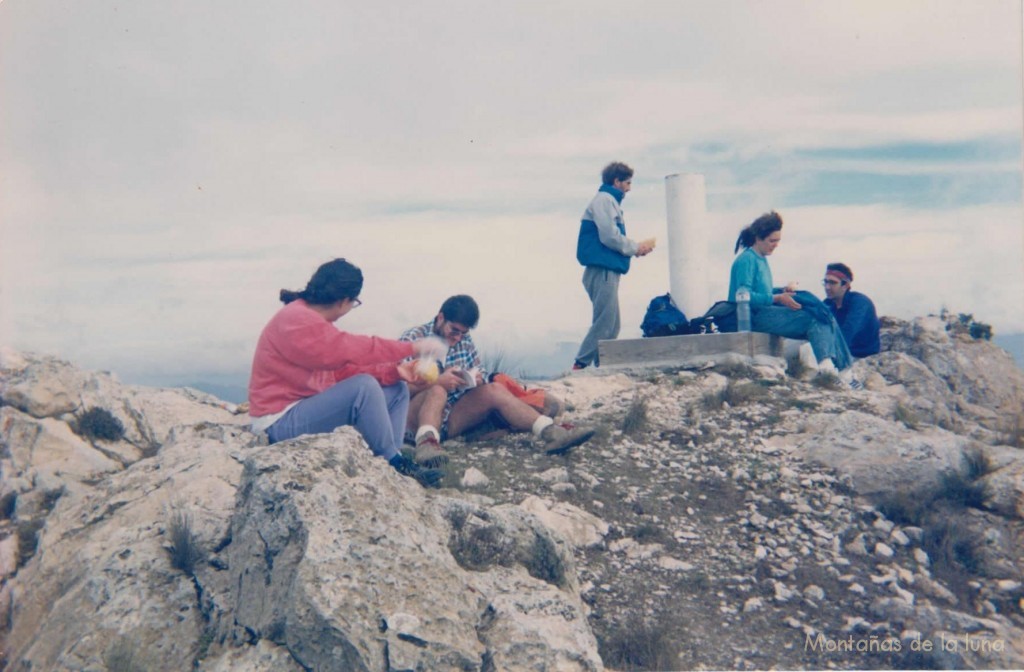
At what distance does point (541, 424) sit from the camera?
7.33 meters

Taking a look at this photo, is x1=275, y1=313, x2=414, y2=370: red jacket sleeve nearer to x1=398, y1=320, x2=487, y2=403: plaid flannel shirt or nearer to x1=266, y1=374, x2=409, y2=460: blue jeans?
x1=266, y1=374, x2=409, y2=460: blue jeans

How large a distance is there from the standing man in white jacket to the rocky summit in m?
1.29

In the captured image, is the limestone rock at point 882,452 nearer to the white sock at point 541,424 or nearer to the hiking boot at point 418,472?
the white sock at point 541,424

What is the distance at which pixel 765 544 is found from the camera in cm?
621

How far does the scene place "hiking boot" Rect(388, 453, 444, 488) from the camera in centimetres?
611

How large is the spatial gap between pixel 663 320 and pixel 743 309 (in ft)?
2.67

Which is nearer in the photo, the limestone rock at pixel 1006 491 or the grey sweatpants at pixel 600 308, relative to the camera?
the limestone rock at pixel 1006 491

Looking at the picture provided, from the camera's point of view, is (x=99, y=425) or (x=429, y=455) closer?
(x=429, y=455)

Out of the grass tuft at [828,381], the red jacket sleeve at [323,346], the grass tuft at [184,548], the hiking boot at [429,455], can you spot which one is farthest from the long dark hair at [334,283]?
the grass tuft at [828,381]

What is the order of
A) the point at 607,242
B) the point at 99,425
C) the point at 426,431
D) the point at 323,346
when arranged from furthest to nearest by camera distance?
the point at 607,242
the point at 99,425
the point at 426,431
the point at 323,346

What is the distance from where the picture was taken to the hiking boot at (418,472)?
611cm

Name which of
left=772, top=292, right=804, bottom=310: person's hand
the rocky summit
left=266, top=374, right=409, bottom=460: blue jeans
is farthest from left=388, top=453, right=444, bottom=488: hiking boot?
left=772, top=292, right=804, bottom=310: person's hand

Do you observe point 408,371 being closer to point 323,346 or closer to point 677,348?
point 323,346

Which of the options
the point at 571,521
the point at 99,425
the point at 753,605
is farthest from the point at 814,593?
the point at 99,425
